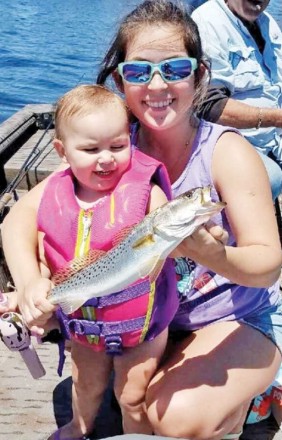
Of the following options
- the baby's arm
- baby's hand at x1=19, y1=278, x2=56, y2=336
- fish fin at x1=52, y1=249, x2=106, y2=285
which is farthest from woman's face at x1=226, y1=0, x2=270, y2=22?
baby's hand at x1=19, y1=278, x2=56, y2=336

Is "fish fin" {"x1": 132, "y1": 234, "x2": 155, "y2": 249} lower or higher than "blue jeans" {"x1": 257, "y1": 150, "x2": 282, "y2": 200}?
higher

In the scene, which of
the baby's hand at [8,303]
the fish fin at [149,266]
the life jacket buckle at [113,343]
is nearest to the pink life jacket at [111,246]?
the life jacket buckle at [113,343]

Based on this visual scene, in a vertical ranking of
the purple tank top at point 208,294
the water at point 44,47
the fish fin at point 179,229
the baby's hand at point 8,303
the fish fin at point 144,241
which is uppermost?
the fish fin at point 179,229

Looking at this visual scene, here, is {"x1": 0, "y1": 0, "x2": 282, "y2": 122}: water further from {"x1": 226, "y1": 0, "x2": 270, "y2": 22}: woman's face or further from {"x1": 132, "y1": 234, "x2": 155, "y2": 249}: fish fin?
{"x1": 132, "y1": 234, "x2": 155, "y2": 249}: fish fin

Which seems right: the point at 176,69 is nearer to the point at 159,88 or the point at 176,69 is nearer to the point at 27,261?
the point at 159,88

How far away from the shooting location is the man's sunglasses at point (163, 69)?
2.44m

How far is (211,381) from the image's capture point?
8.13 feet

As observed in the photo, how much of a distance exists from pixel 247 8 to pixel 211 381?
7.80 feet

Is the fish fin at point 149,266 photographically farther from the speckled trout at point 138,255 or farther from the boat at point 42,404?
the boat at point 42,404

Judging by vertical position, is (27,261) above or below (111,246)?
below

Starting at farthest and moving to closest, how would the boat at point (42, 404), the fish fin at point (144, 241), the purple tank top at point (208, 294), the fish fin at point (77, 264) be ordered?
the boat at point (42, 404) < the purple tank top at point (208, 294) < the fish fin at point (77, 264) < the fish fin at point (144, 241)

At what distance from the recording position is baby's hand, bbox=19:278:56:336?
2.26 meters

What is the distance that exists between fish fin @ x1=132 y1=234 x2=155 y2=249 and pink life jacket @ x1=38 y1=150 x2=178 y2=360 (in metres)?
0.36

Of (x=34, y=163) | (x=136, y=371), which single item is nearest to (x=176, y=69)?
(x=136, y=371)
